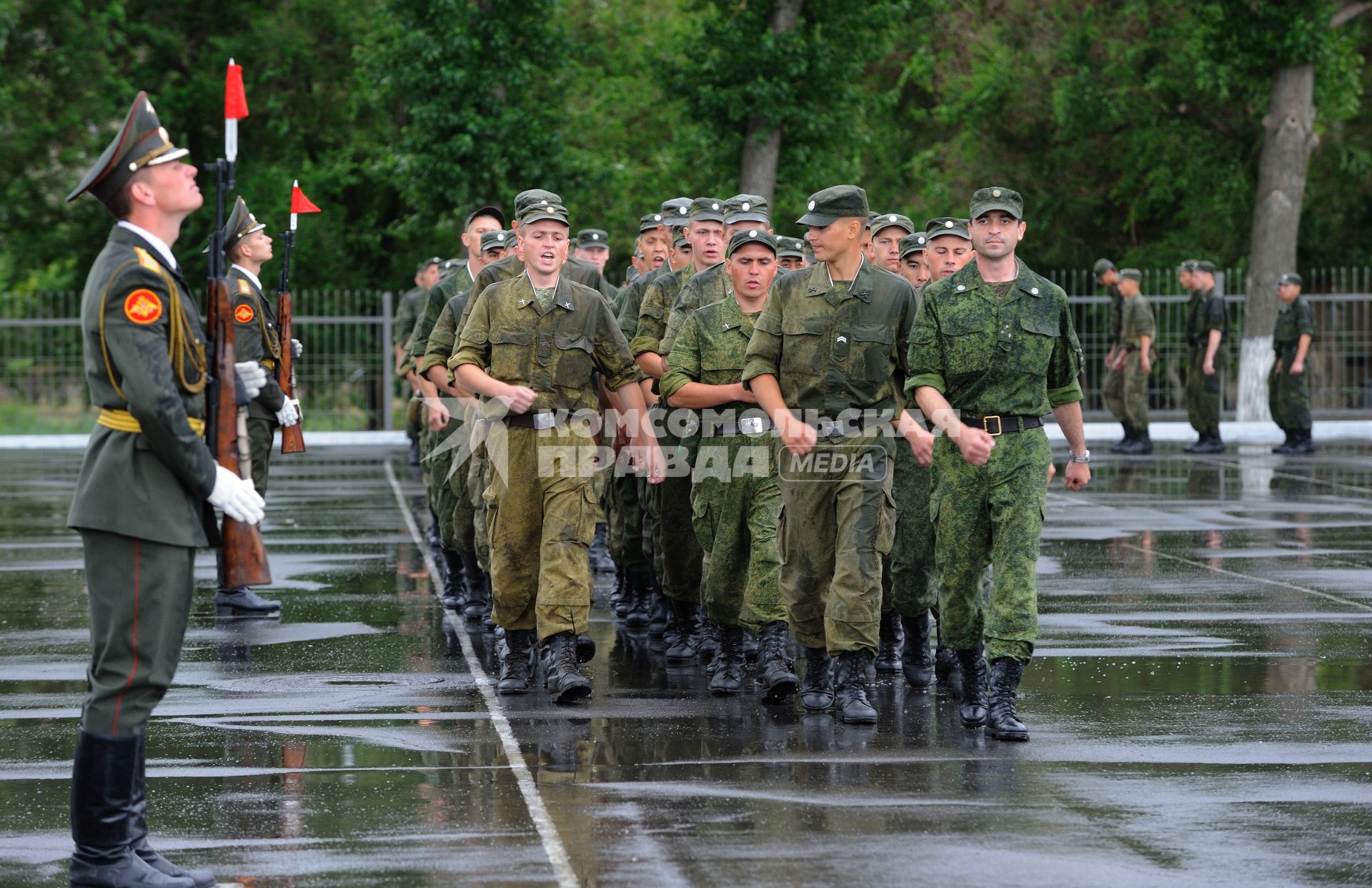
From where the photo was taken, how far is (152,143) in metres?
5.59

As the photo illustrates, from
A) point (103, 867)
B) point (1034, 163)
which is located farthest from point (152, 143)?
point (1034, 163)

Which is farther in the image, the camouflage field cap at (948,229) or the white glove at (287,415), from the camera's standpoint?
the white glove at (287,415)

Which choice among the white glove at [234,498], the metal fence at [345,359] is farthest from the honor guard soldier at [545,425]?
the metal fence at [345,359]

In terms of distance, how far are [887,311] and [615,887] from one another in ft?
11.1

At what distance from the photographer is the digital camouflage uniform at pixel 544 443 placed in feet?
27.5

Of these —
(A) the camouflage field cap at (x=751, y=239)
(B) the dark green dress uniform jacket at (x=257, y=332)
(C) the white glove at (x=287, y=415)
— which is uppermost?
(A) the camouflage field cap at (x=751, y=239)

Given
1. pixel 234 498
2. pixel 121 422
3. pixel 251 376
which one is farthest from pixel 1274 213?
pixel 121 422

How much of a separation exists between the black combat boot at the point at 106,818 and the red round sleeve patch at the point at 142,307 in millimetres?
1218

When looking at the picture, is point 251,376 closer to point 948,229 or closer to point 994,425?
point 994,425

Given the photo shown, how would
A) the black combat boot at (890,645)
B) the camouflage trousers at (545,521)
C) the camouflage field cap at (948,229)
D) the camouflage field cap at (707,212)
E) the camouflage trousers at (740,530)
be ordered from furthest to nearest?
the camouflage field cap at (948,229)
the camouflage field cap at (707,212)
the black combat boot at (890,645)
the camouflage trousers at (740,530)
the camouflage trousers at (545,521)

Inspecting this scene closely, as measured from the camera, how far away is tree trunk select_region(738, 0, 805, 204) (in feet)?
99.5

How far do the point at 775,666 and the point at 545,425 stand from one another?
4.81 ft

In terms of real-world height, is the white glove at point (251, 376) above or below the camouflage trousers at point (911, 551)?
above

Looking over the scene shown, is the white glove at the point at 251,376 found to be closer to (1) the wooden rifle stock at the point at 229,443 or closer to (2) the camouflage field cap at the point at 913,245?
(1) the wooden rifle stock at the point at 229,443
